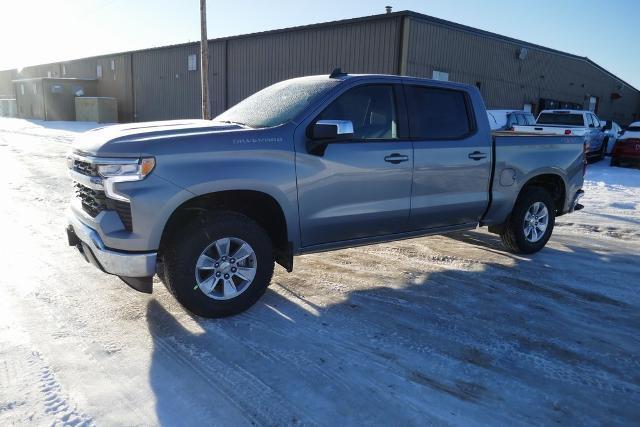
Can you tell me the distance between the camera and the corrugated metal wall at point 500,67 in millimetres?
18406

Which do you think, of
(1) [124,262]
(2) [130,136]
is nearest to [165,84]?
(2) [130,136]

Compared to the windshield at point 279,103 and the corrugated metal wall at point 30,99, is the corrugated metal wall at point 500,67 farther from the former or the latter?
the corrugated metal wall at point 30,99

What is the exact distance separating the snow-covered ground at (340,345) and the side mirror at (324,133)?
1350 millimetres

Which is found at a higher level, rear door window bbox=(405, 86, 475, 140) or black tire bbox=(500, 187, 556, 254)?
rear door window bbox=(405, 86, 475, 140)

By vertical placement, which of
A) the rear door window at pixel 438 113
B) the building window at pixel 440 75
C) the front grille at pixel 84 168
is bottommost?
the front grille at pixel 84 168

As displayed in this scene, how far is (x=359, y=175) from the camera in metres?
4.33

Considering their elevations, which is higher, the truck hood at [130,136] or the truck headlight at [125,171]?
the truck hood at [130,136]

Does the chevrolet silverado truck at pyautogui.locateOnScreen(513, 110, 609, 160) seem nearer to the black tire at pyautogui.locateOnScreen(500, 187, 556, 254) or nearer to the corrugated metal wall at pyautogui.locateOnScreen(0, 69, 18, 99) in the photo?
the black tire at pyautogui.locateOnScreen(500, 187, 556, 254)

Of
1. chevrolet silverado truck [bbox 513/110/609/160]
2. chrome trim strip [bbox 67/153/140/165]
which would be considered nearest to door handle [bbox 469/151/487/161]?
chrome trim strip [bbox 67/153/140/165]

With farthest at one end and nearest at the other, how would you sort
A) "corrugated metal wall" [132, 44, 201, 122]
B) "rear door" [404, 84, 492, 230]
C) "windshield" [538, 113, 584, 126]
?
"corrugated metal wall" [132, 44, 201, 122] < "windshield" [538, 113, 584, 126] < "rear door" [404, 84, 492, 230]

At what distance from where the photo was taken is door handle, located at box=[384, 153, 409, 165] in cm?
447

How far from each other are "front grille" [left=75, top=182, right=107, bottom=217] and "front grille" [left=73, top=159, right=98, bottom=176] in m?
0.12

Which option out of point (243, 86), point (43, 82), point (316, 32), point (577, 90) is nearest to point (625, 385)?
point (316, 32)

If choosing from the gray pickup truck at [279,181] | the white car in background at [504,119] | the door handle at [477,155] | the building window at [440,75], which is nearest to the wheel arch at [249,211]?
the gray pickup truck at [279,181]
